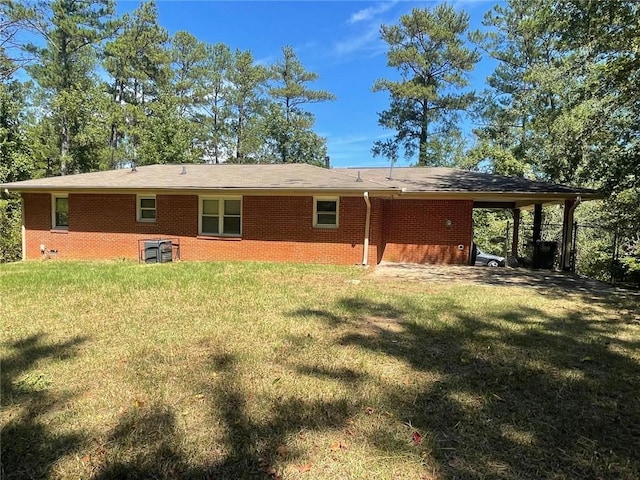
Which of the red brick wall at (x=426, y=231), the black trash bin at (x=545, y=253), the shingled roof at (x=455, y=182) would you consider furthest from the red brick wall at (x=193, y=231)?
the black trash bin at (x=545, y=253)

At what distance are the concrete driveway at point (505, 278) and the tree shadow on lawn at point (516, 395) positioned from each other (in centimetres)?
303

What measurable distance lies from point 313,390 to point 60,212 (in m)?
13.8

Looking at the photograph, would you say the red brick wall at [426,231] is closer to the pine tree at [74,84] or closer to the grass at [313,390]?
the grass at [313,390]

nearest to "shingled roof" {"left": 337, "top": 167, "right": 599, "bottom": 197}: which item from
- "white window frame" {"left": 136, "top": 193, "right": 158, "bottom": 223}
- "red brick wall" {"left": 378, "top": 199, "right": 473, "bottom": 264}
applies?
"red brick wall" {"left": 378, "top": 199, "right": 473, "bottom": 264}

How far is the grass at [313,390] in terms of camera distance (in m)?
2.52

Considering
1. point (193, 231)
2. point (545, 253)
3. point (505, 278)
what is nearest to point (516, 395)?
point (505, 278)

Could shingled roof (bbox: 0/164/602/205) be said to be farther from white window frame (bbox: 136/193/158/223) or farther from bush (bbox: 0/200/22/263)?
bush (bbox: 0/200/22/263)

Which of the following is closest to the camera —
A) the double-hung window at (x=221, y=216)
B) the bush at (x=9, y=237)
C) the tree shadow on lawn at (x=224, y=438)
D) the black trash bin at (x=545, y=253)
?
the tree shadow on lawn at (x=224, y=438)

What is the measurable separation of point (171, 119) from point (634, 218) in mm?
23572

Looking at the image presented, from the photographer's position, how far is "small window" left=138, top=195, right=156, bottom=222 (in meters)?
13.3

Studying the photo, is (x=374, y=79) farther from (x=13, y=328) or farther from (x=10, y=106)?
(x=13, y=328)

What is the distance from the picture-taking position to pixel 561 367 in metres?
4.07

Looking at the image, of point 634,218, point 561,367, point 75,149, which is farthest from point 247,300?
point 75,149

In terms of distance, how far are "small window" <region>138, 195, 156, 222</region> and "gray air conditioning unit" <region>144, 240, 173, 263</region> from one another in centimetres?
146
